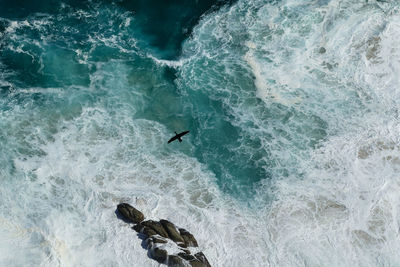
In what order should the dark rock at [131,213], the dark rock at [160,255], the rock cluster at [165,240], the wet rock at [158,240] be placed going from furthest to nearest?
the dark rock at [131,213] < the wet rock at [158,240] < the dark rock at [160,255] < the rock cluster at [165,240]

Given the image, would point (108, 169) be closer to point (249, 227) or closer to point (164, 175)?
point (164, 175)

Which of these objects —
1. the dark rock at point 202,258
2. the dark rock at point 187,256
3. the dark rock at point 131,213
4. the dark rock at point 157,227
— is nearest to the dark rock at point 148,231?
the dark rock at point 157,227

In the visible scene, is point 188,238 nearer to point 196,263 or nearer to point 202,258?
point 202,258

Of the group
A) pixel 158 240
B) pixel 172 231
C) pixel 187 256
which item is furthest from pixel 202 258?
pixel 158 240

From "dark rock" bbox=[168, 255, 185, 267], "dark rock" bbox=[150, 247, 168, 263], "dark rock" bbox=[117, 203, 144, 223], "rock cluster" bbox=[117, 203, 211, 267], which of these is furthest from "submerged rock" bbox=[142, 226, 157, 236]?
"dark rock" bbox=[168, 255, 185, 267]

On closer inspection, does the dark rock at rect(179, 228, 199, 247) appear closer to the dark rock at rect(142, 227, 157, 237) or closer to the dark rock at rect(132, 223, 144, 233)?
the dark rock at rect(142, 227, 157, 237)

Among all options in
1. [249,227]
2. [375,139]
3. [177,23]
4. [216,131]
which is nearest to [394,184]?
[375,139]

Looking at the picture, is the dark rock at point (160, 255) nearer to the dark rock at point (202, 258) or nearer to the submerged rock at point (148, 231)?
the submerged rock at point (148, 231)

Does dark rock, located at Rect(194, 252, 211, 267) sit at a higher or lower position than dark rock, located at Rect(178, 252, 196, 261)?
higher
